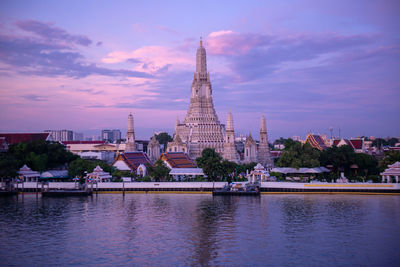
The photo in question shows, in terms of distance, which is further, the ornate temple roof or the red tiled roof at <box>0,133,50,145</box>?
the red tiled roof at <box>0,133,50,145</box>

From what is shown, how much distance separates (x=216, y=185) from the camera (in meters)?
65.1

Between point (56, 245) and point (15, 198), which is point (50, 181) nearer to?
point (15, 198)

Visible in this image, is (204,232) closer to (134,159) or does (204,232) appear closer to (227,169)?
(227,169)

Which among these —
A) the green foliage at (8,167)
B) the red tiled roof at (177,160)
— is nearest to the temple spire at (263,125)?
the red tiled roof at (177,160)

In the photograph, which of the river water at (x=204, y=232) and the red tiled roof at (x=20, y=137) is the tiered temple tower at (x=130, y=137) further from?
the river water at (x=204, y=232)

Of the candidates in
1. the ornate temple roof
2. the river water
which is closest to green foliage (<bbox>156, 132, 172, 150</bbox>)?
the ornate temple roof

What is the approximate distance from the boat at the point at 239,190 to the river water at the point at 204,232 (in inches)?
225

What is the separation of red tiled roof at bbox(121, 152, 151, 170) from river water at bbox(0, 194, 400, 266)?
72.1 ft

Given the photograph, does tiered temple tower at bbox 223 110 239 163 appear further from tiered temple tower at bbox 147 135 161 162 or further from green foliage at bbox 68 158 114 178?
green foliage at bbox 68 158 114 178

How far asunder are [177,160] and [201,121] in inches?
831

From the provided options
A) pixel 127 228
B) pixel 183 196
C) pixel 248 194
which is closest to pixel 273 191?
pixel 248 194

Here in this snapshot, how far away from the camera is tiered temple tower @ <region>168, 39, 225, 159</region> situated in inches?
3834

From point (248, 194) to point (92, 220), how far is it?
23516 millimetres

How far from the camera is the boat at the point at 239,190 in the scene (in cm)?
6031
